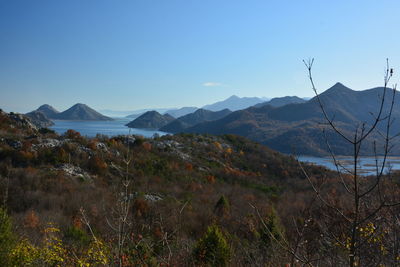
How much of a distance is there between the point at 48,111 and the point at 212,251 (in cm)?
18622

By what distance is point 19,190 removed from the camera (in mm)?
11984

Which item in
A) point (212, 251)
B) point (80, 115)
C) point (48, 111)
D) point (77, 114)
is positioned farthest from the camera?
point (48, 111)

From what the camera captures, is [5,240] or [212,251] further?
[212,251]

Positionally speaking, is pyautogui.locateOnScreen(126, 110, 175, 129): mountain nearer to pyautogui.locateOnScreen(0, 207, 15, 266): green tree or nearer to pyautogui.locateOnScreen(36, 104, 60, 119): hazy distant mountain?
pyautogui.locateOnScreen(36, 104, 60, 119): hazy distant mountain

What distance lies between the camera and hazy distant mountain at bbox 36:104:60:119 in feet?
517

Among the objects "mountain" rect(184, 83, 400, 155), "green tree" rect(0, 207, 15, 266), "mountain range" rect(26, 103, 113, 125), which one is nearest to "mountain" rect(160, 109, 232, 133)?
"mountain" rect(184, 83, 400, 155)

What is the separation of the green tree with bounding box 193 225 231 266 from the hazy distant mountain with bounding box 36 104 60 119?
164821 millimetres

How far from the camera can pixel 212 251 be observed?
6.54 metres

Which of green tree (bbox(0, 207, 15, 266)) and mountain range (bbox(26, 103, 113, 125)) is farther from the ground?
mountain range (bbox(26, 103, 113, 125))

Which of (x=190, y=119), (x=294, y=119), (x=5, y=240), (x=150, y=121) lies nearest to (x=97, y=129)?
(x=5, y=240)

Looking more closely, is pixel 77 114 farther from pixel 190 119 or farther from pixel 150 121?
pixel 190 119

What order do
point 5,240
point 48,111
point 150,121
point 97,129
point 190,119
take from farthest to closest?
1. point 48,111
2. point 190,119
3. point 150,121
4. point 97,129
5. point 5,240

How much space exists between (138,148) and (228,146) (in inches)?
529

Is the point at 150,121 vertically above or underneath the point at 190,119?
underneath
